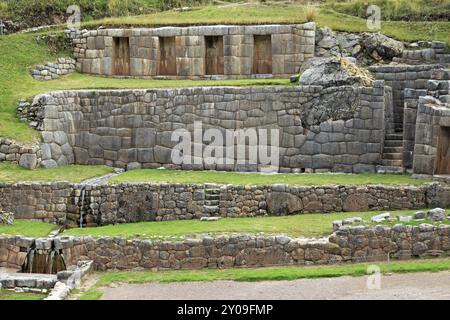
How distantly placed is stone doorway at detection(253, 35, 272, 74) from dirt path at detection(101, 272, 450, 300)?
39.6ft

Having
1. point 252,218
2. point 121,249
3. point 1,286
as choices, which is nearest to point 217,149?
point 252,218

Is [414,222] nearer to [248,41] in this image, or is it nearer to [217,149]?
→ [217,149]

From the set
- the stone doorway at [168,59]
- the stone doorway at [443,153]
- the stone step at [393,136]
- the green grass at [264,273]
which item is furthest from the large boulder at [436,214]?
the stone doorway at [168,59]

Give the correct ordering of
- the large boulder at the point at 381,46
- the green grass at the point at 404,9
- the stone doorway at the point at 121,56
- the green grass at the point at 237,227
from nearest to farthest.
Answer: the green grass at the point at 237,227
the large boulder at the point at 381,46
the stone doorway at the point at 121,56
the green grass at the point at 404,9

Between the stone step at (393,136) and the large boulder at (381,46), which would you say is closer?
the stone step at (393,136)

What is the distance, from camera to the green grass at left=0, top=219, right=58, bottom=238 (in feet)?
93.5

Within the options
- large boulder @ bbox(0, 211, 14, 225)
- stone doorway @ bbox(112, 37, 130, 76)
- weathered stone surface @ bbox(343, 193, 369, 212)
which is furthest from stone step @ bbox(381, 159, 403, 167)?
large boulder @ bbox(0, 211, 14, 225)

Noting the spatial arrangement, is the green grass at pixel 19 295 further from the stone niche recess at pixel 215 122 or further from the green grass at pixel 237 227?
the stone niche recess at pixel 215 122

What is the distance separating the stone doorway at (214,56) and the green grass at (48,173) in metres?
5.21

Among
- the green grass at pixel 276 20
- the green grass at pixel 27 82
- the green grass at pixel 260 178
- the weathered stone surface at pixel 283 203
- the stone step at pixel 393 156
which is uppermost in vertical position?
the green grass at pixel 276 20

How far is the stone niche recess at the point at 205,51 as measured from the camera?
35281mm

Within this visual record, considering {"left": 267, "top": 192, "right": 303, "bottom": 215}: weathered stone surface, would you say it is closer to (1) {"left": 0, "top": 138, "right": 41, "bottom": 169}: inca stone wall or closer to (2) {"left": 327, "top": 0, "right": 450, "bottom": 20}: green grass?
(1) {"left": 0, "top": 138, "right": 41, "bottom": 169}: inca stone wall

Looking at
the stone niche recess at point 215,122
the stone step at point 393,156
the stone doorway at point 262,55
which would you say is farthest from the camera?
the stone doorway at point 262,55

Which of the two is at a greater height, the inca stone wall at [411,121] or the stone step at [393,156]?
the inca stone wall at [411,121]
